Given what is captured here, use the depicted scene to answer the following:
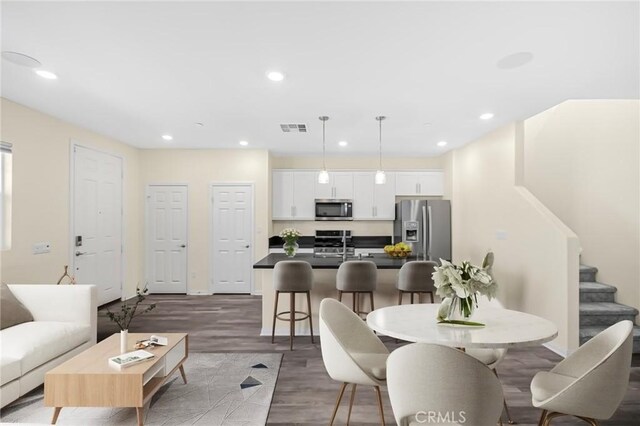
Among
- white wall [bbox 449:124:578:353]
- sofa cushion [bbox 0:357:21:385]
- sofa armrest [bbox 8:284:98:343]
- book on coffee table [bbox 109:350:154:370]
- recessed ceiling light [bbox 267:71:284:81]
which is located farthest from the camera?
white wall [bbox 449:124:578:353]

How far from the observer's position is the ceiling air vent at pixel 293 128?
4.77m

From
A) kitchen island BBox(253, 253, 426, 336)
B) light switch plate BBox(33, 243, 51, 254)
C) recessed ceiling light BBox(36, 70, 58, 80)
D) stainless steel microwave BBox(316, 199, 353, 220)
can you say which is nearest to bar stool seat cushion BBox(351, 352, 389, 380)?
kitchen island BBox(253, 253, 426, 336)

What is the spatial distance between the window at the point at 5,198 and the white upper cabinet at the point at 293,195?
3.91 metres

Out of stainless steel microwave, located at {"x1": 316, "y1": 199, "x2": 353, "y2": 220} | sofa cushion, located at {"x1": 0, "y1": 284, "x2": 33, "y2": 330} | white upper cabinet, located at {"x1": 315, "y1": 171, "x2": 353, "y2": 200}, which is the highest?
white upper cabinet, located at {"x1": 315, "y1": 171, "x2": 353, "y2": 200}

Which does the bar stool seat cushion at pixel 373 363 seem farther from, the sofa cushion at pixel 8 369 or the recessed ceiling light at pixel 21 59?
the recessed ceiling light at pixel 21 59

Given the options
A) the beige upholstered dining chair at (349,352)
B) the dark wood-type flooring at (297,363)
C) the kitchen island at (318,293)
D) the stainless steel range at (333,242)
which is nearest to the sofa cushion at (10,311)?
the dark wood-type flooring at (297,363)

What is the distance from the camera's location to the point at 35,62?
111 inches

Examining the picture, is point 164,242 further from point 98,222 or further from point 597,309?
point 597,309

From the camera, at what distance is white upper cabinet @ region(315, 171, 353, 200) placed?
693 cm

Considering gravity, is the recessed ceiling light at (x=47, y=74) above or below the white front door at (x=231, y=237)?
above

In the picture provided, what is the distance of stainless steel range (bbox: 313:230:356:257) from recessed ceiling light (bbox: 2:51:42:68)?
497 cm

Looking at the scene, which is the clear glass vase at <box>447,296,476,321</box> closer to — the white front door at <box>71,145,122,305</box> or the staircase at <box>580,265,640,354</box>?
the staircase at <box>580,265,640,354</box>

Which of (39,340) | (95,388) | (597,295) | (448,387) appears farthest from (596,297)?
(39,340)

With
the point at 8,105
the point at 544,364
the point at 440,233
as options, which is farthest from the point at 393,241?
the point at 8,105
